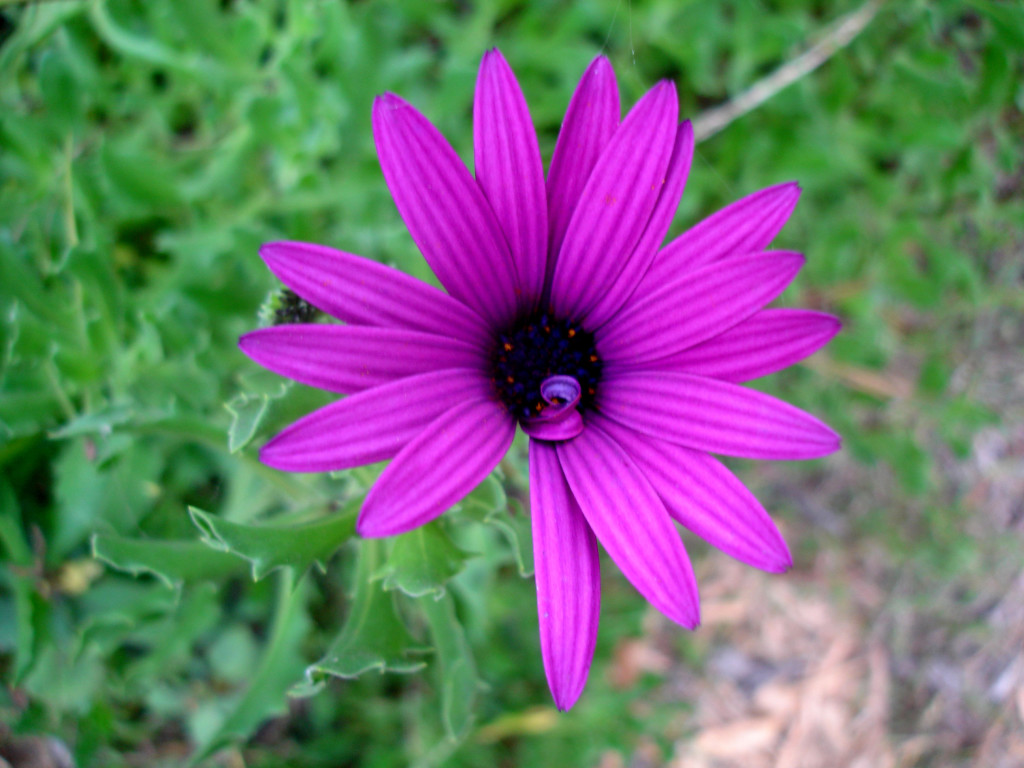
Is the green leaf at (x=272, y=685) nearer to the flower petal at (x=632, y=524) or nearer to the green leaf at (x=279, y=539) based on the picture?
the green leaf at (x=279, y=539)

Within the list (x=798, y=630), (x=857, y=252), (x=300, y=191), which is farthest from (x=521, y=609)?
(x=857, y=252)

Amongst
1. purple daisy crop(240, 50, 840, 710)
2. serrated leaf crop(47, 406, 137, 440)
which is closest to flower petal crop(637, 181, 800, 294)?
purple daisy crop(240, 50, 840, 710)

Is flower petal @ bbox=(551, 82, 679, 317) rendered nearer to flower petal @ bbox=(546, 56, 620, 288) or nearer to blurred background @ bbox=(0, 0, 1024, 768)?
flower petal @ bbox=(546, 56, 620, 288)

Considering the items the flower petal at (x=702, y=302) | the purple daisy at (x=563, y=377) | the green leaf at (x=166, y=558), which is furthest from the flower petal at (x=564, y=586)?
the green leaf at (x=166, y=558)

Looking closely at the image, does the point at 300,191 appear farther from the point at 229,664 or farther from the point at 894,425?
the point at 894,425

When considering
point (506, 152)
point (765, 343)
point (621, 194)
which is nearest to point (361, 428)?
point (506, 152)
